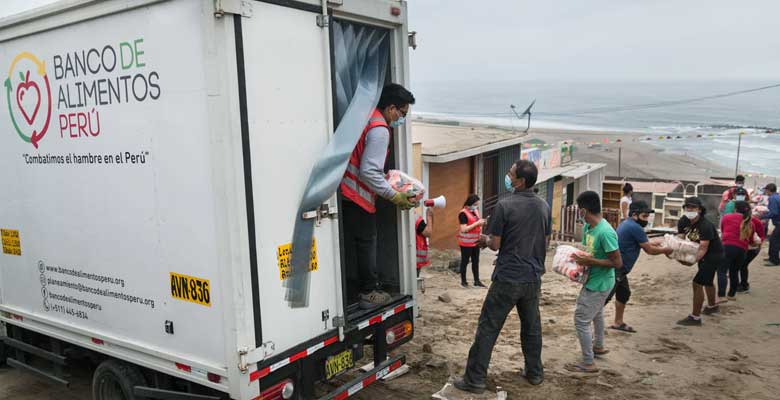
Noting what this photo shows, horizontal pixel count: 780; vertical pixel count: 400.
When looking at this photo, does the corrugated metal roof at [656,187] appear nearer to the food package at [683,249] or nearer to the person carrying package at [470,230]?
the person carrying package at [470,230]

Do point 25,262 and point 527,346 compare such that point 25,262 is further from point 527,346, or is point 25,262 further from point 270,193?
point 527,346

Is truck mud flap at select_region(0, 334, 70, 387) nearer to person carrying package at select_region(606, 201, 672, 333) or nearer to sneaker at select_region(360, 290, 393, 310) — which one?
sneaker at select_region(360, 290, 393, 310)

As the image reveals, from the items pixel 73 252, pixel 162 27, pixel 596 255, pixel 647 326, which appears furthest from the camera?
pixel 647 326

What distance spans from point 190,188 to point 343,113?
138cm

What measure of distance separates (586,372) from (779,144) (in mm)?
83237

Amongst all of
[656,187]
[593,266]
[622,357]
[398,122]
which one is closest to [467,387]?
[593,266]

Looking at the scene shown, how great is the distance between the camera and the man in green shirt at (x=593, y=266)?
5418 mm

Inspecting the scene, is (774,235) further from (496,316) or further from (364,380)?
(364,380)

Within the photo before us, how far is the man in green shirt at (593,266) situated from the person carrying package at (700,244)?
202cm

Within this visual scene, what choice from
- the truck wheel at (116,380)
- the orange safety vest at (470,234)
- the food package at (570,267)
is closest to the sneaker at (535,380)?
the food package at (570,267)

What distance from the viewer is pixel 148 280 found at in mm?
4145

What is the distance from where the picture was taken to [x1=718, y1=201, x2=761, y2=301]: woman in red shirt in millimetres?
8086

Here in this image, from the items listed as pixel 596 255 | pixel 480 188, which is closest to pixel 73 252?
pixel 596 255

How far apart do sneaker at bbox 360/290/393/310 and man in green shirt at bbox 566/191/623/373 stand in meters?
1.89
